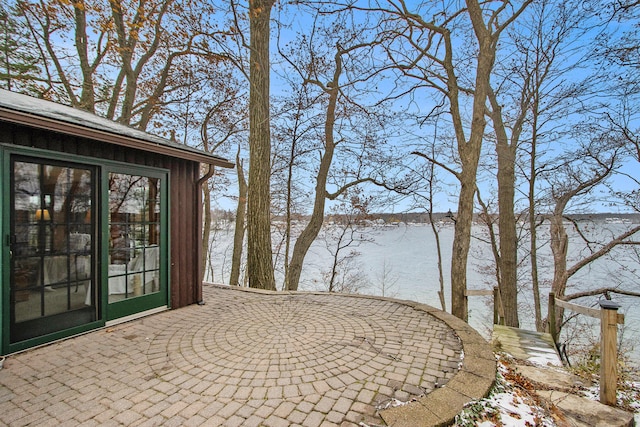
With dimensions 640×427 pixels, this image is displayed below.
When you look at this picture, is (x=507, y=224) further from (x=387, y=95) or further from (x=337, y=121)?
(x=337, y=121)

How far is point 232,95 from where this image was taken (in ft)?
31.6

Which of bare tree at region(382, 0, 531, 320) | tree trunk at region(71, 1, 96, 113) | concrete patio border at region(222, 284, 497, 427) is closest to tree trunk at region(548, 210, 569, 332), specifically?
bare tree at region(382, 0, 531, 320)

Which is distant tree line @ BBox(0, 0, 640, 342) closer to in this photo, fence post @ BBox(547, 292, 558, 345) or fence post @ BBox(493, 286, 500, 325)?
fence post @ BBox(493, 286, 500, 325)

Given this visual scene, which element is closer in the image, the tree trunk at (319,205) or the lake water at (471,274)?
the tree trunk at (319,205)

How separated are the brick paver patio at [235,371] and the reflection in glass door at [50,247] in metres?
0.30

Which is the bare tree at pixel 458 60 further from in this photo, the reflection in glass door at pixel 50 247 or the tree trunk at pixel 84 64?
the tree trunk at pixel 84 64

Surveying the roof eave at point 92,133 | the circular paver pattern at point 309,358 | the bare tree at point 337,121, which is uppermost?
the bare tree at point 337,121

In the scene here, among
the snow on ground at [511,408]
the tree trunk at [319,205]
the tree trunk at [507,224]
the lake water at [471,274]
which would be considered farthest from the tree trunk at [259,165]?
the tree trunk at [507,224]

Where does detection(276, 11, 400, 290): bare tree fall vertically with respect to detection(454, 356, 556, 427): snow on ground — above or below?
above

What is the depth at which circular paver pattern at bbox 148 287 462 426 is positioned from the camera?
194cm

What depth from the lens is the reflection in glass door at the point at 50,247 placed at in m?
2.66

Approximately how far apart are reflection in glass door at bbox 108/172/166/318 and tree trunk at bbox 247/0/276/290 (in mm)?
2096

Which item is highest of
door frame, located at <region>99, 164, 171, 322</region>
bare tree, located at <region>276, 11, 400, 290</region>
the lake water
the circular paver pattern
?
bare tree, located at <region>276, 11, 400, 290</region>

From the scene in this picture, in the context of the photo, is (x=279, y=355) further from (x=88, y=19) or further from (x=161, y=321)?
(x=88, y=19)
